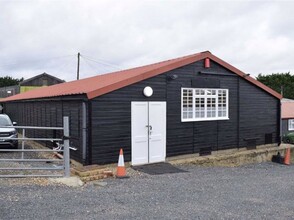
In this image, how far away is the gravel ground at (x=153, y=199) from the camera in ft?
18.9

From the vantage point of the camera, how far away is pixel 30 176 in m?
8.19

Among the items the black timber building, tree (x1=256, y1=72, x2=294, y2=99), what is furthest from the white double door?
tree (x1=256, y1=72, x2=294, y2=99)

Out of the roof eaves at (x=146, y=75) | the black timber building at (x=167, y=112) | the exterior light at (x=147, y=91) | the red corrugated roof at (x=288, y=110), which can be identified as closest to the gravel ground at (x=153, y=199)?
the black timber building at (x=167, y=112)

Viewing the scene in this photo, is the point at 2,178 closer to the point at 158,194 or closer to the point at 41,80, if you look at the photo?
the point at 158,194

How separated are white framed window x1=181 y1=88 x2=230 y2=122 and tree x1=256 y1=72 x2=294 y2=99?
50.0 m

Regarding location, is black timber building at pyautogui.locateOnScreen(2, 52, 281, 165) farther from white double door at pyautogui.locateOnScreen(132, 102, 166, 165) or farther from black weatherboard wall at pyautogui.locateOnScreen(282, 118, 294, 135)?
black weatherboard wall at pyautogui.locateOnScreen(282, 118, 294, 135)

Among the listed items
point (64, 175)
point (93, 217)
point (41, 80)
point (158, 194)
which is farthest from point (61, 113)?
point (41, 80)

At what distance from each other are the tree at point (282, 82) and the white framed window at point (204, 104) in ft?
164

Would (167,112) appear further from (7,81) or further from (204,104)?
(7,81)

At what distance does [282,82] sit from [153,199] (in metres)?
63.0

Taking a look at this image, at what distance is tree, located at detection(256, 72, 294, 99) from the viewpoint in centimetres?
6137

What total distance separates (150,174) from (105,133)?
6.48 feet

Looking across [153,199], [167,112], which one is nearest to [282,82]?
[167,112]

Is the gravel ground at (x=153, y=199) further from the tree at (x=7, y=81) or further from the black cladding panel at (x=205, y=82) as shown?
the tree at (x=7, y=81)
